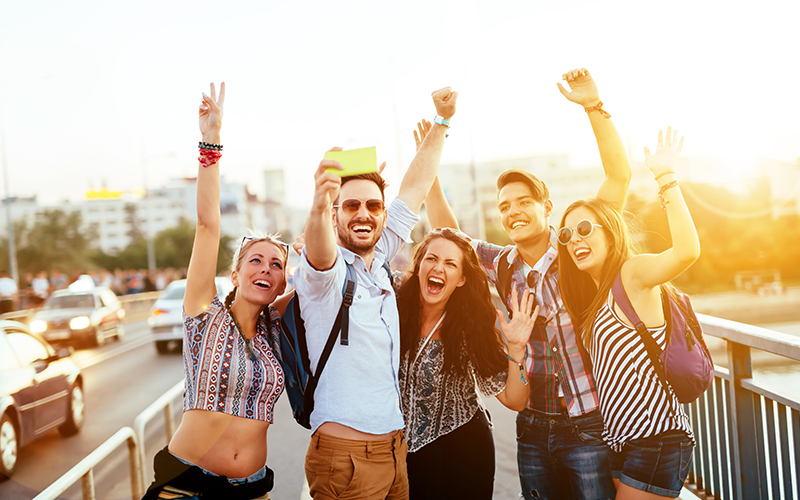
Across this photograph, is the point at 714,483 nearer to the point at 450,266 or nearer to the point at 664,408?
the point at 664,408

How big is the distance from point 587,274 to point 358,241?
3.92 ft

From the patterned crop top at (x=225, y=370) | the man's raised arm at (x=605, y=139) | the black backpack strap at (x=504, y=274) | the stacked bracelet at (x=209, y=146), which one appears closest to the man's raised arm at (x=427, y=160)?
the black backpack strap at (x=504, y=274)

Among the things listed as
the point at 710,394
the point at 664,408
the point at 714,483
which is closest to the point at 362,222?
the point at 664,408

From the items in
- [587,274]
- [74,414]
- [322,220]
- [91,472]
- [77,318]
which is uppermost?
[322,220]

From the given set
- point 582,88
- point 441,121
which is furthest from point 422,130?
point 582,88

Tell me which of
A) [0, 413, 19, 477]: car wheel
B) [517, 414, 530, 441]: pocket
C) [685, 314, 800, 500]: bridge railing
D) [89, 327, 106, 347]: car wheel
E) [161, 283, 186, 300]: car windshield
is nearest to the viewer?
[685, 314, 800, 500]: bridge railing

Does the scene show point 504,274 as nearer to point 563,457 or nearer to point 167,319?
point 563,457

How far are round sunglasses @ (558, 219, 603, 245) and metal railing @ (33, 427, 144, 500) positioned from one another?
2.63 meters

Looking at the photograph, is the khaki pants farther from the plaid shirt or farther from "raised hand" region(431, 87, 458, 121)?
"raised hand" region(431, 87, 458, 121)

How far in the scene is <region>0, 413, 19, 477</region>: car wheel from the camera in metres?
6.20

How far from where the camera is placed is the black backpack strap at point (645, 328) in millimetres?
→ 2639

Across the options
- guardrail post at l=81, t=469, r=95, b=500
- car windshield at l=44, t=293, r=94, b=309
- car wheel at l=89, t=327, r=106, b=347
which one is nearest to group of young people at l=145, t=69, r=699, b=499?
guardrail post at l=81, t=469, r=95, b=500

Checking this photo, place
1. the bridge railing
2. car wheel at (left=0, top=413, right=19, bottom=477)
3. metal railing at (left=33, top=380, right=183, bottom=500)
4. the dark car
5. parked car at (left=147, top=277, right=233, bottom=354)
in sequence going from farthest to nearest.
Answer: parked car at (left=147, top=277, right=233, bottom=354) → the dark car → car wheel at (left=0, top=413, right=19, bottom=477) → the bridge railing → metal railing at (left=33, top=380, right=183, bottom=500)

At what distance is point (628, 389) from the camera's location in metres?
2.69
